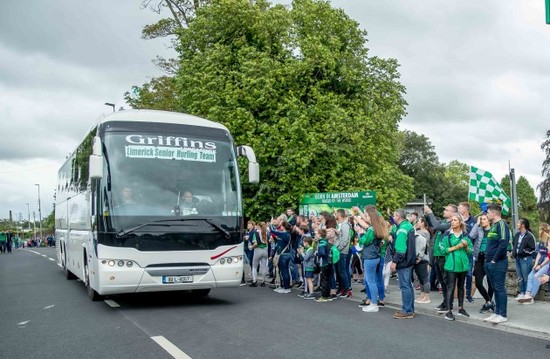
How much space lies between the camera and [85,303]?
40.1 ft

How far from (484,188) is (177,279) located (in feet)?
25.2

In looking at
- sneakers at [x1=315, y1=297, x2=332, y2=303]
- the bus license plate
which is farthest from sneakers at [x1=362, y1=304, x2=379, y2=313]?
the bus license plate

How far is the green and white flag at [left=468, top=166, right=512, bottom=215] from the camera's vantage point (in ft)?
46.1

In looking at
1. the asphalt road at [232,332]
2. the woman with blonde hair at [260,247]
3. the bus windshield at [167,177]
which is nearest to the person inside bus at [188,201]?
the bus windshield at [167,177]

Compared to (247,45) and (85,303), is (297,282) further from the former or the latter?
(247,45)

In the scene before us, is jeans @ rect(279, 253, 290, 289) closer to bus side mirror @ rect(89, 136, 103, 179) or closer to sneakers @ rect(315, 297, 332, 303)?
sneakers @ rect(315, 297, 332, 303)

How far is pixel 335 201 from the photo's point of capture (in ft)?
65.7

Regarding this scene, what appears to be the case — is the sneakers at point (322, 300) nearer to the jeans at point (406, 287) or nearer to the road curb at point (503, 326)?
the road curb at point (503, 326)

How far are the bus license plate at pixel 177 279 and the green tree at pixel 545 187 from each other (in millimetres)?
46367

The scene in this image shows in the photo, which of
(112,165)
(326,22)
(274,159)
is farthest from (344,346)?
(326,22)

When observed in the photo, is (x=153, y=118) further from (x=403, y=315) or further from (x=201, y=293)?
(x=403, y=315)

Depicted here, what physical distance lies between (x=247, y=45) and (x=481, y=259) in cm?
1893

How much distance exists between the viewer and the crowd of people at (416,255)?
970cm

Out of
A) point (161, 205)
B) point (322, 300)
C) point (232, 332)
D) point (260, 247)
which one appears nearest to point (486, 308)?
point (322, 300)
